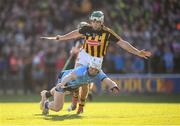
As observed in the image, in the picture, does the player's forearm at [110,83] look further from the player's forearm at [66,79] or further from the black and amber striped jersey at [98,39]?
the player's forearm at [66,79]

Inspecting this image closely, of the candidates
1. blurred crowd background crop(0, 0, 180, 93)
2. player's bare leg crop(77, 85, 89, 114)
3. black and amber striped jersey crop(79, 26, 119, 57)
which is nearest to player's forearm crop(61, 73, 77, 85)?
black and amber striped jersey crop(79, 26, 119, 57)

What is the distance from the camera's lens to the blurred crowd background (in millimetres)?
30703

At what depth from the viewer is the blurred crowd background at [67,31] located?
101 feet

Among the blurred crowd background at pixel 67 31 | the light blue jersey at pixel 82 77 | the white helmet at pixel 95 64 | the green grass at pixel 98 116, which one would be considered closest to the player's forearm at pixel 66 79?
the light blue jersey at pixel 82 77

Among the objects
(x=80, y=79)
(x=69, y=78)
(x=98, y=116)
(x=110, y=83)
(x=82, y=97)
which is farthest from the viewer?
(x=82, y=97)

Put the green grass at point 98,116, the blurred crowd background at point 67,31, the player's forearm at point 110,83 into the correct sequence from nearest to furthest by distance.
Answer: the green grass at point 98,116, the player's forearm at point 110,83, the blurred crowd background at point 67,31

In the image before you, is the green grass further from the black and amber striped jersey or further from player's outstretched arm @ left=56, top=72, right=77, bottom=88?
the black and amber striped jersey

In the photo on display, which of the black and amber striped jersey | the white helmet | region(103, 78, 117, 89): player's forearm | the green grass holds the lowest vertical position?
the green grass

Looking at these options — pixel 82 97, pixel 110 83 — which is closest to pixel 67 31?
pixel 82 97

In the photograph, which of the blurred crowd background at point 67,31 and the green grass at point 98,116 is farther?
the blurred crowd background at point 67,31

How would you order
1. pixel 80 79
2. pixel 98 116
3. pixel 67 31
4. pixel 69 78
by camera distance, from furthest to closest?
pixel 67 31 < pixel 98 116 < pixel 80 79 < pixel 69 78

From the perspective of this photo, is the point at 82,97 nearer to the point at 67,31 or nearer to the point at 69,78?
the point at 69,78

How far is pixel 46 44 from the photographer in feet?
105

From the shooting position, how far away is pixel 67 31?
1259 inches
